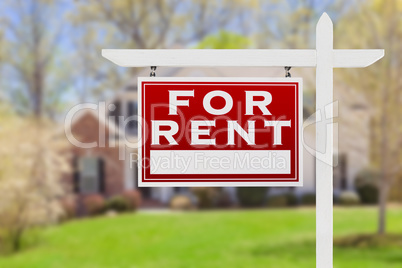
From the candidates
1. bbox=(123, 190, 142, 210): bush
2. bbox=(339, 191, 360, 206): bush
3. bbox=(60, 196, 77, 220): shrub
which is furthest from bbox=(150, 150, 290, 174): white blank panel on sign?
bbox=(339, 191, 360, 206): bush

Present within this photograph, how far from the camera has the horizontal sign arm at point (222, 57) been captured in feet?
14.8

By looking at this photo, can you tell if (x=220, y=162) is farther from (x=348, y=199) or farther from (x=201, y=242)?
(x=348, y=199)

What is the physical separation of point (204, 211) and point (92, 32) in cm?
909

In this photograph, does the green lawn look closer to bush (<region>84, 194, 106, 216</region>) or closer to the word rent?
bush (<region>84, 194, 106, 216</region>)

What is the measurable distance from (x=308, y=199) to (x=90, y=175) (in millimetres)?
8617

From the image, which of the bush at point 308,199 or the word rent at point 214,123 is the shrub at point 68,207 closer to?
the bush at point 308,199

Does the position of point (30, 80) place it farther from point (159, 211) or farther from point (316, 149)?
point (316, 149)

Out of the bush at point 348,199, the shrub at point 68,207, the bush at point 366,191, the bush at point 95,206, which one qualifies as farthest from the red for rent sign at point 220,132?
the bush at point 366,191

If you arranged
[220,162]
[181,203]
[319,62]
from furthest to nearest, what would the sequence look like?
[181,203] < [319,62] < [220,162]

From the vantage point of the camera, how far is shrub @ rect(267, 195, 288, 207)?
18.5 metres

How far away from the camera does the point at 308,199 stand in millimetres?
18750

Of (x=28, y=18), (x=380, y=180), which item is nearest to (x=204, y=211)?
(x=380, y=180)

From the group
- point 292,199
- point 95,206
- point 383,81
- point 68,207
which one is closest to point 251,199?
point 292,199

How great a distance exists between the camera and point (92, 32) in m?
20.9
